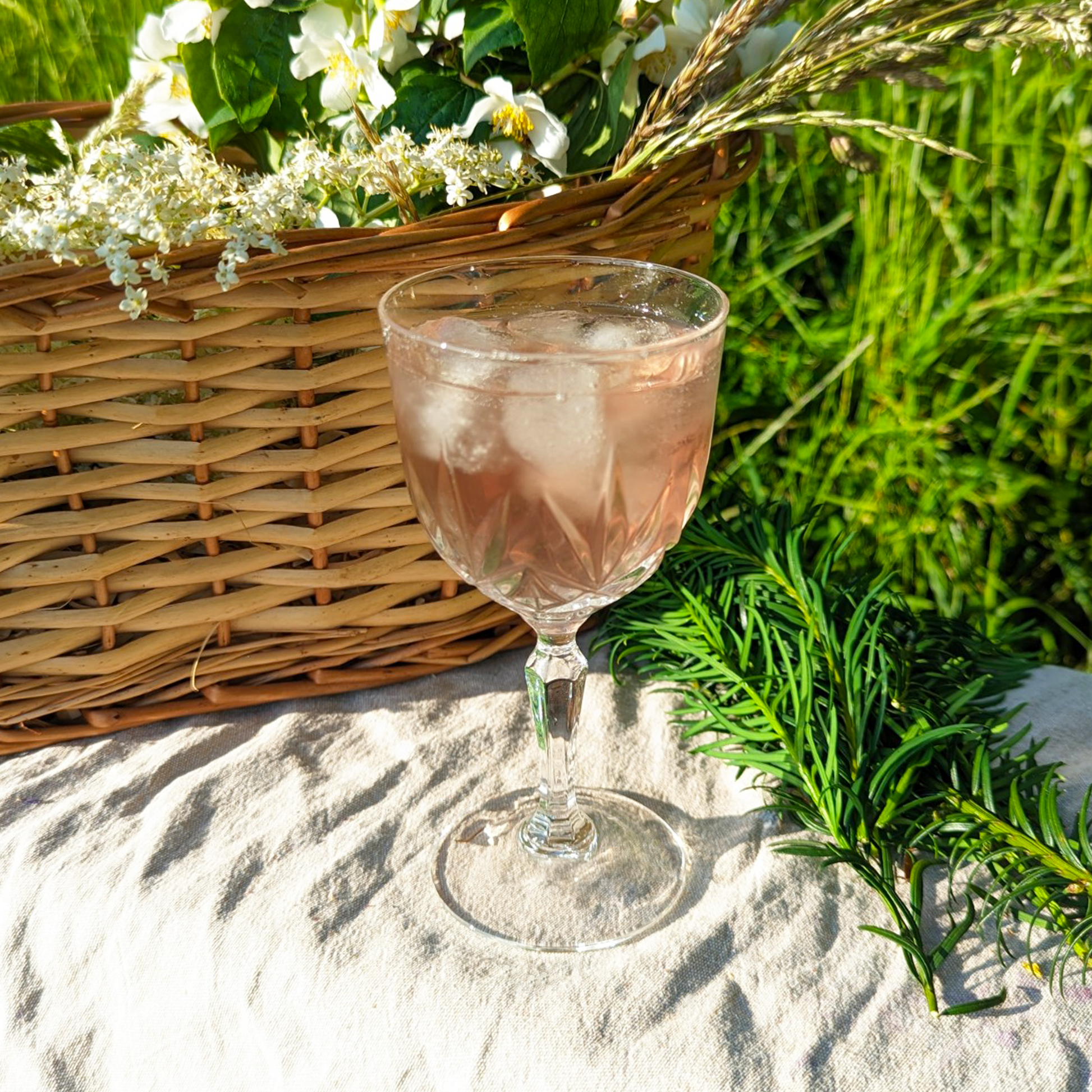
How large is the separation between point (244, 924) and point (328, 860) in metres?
0.07

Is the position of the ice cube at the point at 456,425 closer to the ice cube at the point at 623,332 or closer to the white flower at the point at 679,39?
the ice cube at the point at 623,332

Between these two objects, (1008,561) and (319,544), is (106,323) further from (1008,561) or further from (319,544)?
(1008,561)

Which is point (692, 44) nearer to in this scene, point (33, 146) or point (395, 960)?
point (33, 146)

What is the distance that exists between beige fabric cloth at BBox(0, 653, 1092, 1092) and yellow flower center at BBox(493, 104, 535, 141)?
44cm

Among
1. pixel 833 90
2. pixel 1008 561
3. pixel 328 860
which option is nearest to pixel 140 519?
pixel 328 860

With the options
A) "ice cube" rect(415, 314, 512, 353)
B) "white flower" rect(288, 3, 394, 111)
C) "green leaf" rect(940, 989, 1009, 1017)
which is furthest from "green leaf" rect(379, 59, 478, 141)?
"green leaf" rect(940, 989, 1009, 1017)

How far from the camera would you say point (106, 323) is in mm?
772

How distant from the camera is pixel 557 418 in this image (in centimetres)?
62

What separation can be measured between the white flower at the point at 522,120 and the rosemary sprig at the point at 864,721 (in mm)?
306

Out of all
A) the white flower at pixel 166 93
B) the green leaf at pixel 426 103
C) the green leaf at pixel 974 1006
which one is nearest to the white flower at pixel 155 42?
the white flower at pixel 166 93

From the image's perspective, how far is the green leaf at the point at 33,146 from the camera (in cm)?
100

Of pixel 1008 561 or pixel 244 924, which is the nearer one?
pixel 244 924

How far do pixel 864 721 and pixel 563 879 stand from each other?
0.71 ft

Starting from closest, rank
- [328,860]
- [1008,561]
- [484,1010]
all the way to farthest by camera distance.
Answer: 1. [484,1010]
2. [328,860]
3. [1008,561]
